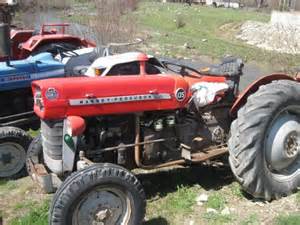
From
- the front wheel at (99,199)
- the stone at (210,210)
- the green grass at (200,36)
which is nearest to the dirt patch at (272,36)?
the green grass at (200,36)

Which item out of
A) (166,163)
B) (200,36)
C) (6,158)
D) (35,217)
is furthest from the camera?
(200,36)

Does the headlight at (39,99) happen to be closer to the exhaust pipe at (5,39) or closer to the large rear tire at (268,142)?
the exhaust pipe at (5,39)

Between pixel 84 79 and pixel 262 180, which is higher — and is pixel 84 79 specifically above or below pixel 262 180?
above

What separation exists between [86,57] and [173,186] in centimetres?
271

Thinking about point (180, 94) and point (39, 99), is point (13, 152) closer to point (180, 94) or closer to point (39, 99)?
point (39, 99)

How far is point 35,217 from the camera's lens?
487 cm

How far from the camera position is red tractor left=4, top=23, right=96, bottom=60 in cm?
852

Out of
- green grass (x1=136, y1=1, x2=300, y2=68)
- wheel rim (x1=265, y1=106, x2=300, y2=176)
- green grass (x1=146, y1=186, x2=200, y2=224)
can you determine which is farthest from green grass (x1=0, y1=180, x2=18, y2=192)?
green grass (x1=136, y1=1, x2=300, y2=68)

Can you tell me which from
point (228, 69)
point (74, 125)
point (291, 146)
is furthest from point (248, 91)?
point (74, 125)

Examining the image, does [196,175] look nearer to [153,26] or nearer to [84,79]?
[84,79]

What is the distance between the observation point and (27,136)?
6.08 meters

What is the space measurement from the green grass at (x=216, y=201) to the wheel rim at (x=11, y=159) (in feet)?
7.62

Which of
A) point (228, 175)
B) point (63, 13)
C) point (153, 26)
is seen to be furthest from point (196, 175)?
point (153, 26)

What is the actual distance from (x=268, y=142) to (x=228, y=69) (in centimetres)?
94
